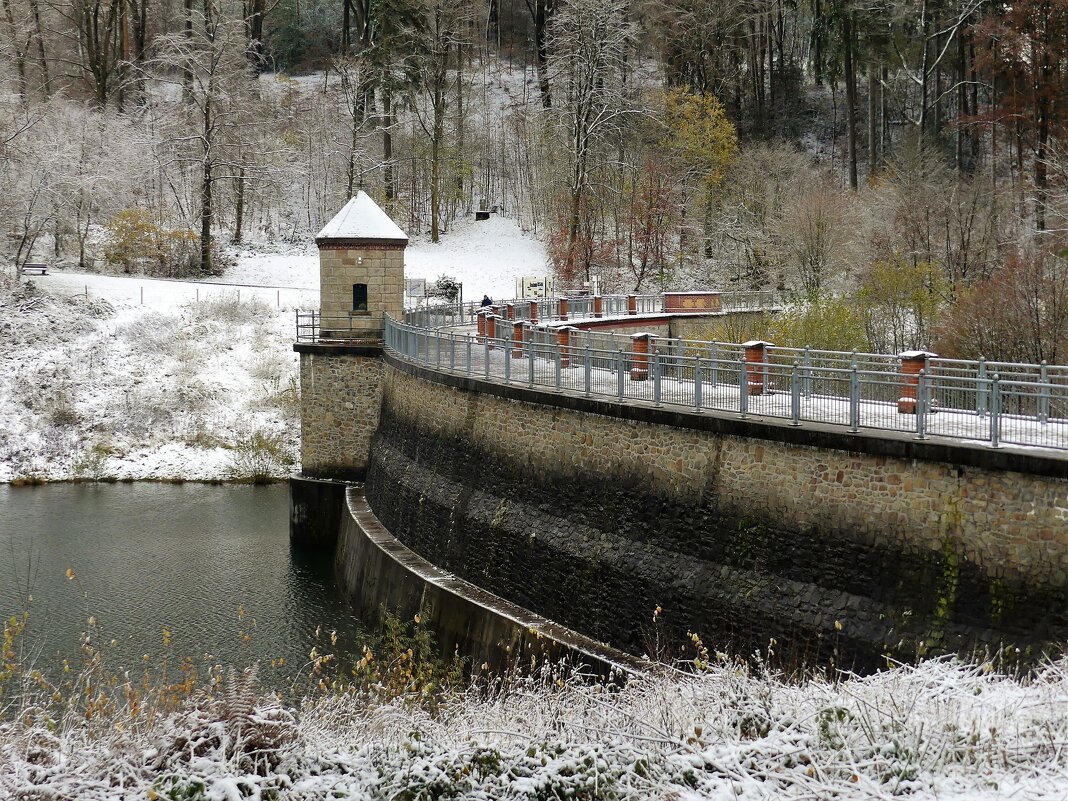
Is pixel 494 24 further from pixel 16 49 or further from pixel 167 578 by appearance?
pixel 167 578

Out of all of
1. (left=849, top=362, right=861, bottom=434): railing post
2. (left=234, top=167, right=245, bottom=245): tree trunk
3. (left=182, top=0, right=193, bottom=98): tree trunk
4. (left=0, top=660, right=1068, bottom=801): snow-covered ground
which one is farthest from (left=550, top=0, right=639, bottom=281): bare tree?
(left=0, top=660, right=1068, bottom=801): snow-covered ground

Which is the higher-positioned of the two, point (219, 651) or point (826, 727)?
point (826, 727)

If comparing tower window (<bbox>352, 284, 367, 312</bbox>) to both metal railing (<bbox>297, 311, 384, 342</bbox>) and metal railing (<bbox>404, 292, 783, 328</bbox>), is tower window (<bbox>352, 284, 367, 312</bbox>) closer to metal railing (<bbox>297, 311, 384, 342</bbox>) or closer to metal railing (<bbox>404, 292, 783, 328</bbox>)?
metal railing (<bbox>297, 311, 384, 342</bbox>)

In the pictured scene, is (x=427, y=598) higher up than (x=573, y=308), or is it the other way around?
(x=573, y=308)

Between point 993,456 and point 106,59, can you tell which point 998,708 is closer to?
point 993,456

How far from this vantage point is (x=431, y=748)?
376 inches

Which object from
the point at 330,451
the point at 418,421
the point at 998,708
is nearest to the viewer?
the point at 998,708

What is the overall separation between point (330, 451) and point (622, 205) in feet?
90.0

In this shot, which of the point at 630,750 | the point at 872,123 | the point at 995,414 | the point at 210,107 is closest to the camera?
the point at 630,750

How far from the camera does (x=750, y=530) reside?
554 inches

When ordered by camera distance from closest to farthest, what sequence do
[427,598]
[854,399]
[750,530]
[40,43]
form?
1. [854,399]
2. [750,530]
3. [427,598]
4. [40,43]

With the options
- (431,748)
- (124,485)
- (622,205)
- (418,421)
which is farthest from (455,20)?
(431,748)

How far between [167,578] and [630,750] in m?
17.0

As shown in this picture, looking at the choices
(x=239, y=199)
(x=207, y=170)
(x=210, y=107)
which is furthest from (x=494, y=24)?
(x=207, y=170)
